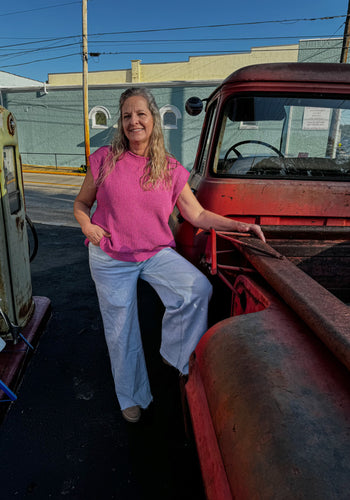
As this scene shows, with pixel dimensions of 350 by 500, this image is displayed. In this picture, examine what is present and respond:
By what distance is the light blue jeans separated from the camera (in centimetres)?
180

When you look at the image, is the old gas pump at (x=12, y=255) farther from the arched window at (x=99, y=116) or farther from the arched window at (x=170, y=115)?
the arched window at (x=99, y=116)

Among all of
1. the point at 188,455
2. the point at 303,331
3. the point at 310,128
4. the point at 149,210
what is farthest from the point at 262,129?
the point at 188,455

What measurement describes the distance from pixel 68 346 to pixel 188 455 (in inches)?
57.1

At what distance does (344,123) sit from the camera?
2.64m

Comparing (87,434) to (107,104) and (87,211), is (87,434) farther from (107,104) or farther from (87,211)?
(107,104)

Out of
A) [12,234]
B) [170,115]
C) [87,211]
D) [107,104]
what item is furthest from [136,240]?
[107,104]

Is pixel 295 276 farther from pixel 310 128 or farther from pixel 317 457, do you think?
pixel 310 128

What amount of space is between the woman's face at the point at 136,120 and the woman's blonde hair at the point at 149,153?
3 centimetres

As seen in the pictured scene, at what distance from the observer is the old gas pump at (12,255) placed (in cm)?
239

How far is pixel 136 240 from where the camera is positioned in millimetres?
1898

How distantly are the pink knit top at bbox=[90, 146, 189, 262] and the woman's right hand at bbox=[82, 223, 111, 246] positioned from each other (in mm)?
23

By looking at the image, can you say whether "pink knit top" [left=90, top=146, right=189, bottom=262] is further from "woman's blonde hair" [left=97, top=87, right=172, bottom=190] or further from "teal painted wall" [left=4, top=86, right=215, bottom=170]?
"teal painted wall" [left=4, top=86, right=215, bottom=170]

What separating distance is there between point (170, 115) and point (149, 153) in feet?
59.7

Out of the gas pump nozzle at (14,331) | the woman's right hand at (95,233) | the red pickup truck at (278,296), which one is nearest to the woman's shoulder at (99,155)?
the woman's right hand at (95,233)
